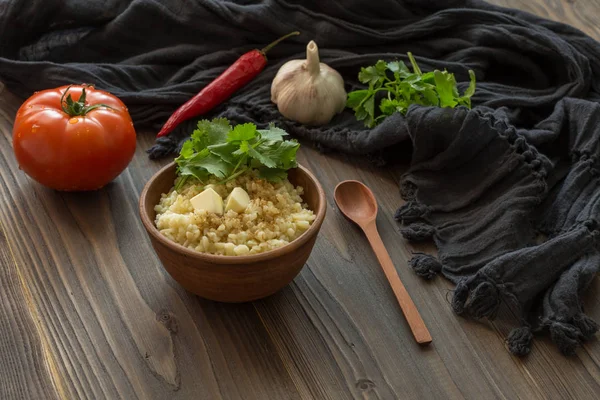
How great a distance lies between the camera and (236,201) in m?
Result: 1.18

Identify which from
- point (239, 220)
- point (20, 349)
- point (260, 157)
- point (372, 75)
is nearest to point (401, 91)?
point (372, 75)

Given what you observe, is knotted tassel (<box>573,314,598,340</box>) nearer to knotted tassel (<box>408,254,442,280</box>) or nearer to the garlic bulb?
knotted tassel (<box>408,254,442,280</box>)

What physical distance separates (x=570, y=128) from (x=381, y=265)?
2.02 ft

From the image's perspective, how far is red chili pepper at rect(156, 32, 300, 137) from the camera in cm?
169

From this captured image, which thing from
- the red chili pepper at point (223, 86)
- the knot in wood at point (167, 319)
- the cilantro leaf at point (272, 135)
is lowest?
the knot in wood at point (167, 319)

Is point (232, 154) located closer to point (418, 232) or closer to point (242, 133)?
point (242, 133)

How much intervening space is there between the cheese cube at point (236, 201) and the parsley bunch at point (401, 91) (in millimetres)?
551

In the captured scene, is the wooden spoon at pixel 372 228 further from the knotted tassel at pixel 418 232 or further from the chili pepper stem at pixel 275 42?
the chili pepper stem at pixel 275 42

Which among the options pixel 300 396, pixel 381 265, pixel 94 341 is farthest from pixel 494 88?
pixel 94 341

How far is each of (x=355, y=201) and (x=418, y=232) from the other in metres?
0.16

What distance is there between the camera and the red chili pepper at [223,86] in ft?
5.56

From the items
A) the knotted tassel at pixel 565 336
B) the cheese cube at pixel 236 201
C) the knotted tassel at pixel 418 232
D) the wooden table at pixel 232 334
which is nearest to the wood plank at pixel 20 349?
the wooden table at pixel 232 334

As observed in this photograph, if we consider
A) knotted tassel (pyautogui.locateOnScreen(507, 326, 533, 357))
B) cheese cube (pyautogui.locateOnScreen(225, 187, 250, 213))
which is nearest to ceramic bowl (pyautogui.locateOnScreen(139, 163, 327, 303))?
cheese cube (pyautogui.locateOnScreen(225, 187, 250, 213))

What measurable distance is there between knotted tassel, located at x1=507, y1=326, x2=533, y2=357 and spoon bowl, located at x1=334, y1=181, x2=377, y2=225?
374 millimetres
